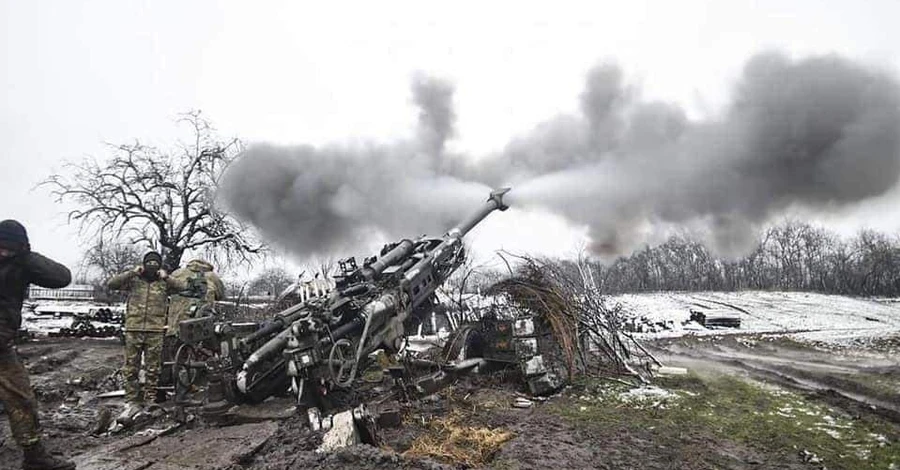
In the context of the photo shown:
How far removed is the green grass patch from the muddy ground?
0.02m

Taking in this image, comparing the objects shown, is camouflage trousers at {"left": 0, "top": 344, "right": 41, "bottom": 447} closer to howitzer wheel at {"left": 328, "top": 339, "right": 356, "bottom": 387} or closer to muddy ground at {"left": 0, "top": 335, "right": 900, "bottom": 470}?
muddy ground at {"left": 0, "top": 335, "right": 900, "bottom": 470}

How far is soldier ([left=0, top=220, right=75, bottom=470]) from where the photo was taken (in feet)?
13.9

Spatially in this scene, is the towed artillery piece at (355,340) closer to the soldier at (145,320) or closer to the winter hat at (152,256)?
the soldier at (145,320)

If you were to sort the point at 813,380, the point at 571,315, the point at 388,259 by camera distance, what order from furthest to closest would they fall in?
the point at 813,380
the point at 571,315
the point at 388,259

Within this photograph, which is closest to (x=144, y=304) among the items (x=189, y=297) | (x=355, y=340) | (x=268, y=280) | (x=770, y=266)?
(x=189, y=297)

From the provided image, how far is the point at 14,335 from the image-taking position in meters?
4.40

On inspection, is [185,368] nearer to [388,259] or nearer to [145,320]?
[145,320]

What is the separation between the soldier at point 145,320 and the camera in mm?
6750

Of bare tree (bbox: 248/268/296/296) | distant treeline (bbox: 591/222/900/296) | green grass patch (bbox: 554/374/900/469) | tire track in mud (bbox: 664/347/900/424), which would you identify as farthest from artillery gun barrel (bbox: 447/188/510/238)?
distant treeline (bbox: 591/222/900/296)

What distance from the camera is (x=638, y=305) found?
3272cm

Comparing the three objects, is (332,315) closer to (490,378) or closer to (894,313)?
(490,378)

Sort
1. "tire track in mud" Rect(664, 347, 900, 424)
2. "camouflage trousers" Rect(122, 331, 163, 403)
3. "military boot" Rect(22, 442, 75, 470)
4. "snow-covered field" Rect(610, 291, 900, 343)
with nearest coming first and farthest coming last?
"military boot" Rect(22, 442, 75, 470) → "camouflage trousers" Rect(122, 331, 163, 403) → "tire track in mud" Rect(664, 347, 900, 424) → "snow-covered field" Rect(610, 291, 900, 343)

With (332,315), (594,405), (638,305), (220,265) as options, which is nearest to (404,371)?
(332,315)

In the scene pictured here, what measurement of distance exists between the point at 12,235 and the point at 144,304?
274 cm
